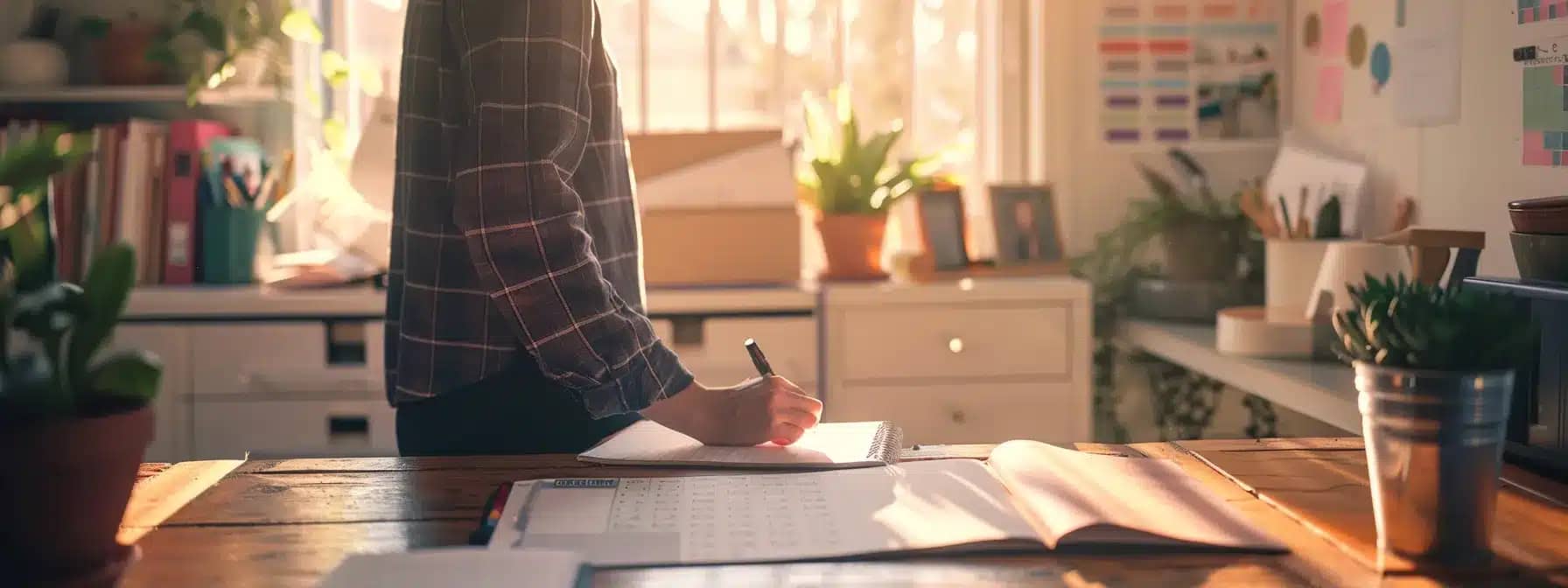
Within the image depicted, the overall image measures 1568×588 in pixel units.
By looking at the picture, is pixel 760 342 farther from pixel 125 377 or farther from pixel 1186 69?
pixel 125 377

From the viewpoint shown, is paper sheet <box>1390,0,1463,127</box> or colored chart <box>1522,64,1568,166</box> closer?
colored chart <box>1522,64,1568,166</box>

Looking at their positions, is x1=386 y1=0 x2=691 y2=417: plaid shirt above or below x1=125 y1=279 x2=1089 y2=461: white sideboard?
above

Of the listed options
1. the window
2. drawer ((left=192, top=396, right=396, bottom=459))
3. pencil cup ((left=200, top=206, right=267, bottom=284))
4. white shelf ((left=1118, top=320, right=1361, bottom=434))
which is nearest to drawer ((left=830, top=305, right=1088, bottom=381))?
white shelf ((left=1118, top=320, right=1361, bottom=434))

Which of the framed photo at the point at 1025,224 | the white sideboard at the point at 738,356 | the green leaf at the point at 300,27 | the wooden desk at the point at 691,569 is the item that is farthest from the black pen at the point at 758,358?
the green leaf at the point at 300,27

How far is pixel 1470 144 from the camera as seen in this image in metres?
2.26

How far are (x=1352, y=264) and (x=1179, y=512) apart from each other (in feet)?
4.02

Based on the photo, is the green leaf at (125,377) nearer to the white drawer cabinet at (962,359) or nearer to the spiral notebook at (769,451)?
the spiral notebook at (769,451)

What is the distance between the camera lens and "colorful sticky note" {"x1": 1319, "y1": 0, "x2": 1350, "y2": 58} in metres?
2.77

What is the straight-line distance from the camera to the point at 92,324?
2.71 feet

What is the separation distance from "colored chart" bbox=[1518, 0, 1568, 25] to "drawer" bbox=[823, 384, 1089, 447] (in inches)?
40.8

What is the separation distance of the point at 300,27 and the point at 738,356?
1173 mm

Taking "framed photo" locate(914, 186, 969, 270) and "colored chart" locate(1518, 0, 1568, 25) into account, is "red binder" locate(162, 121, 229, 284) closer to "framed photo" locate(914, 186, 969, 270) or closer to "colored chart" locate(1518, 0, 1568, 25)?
"framed photo" locate(914, 186, 969, 270)

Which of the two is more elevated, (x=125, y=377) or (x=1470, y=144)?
(x=1470, y=144)

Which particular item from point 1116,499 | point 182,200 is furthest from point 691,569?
point 182,200
